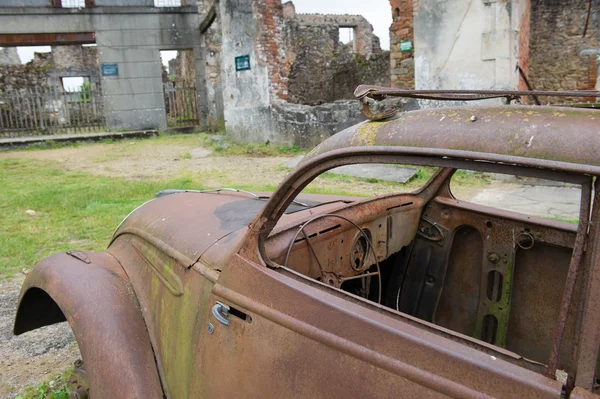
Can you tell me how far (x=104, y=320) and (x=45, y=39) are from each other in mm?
16140

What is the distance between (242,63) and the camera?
1180cm

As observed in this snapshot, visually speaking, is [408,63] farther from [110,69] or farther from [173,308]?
[110,69]

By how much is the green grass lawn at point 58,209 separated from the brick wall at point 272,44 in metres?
4.36

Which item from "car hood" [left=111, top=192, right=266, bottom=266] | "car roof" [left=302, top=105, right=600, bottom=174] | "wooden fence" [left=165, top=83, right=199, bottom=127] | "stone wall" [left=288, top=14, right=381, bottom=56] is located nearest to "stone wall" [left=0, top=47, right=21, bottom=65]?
"wooden fence" [left=165, top=83, right=199, bottom=127]

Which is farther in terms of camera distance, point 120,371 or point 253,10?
point 253,10

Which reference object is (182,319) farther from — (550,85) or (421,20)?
(550,85)

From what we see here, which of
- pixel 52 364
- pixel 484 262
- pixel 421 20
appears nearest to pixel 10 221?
pixel 52 364

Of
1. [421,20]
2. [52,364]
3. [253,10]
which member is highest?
[253,10]

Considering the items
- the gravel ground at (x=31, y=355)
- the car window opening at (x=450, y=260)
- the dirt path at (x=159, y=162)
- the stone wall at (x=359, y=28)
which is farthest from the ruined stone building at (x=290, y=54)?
the gravel ground at (x=31, y=355)

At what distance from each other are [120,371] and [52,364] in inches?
54.0

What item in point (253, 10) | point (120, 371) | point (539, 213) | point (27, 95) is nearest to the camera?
point (120, 371)

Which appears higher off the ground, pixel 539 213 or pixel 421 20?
pixel 421 20

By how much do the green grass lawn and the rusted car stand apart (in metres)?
2.42

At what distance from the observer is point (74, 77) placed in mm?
24312
